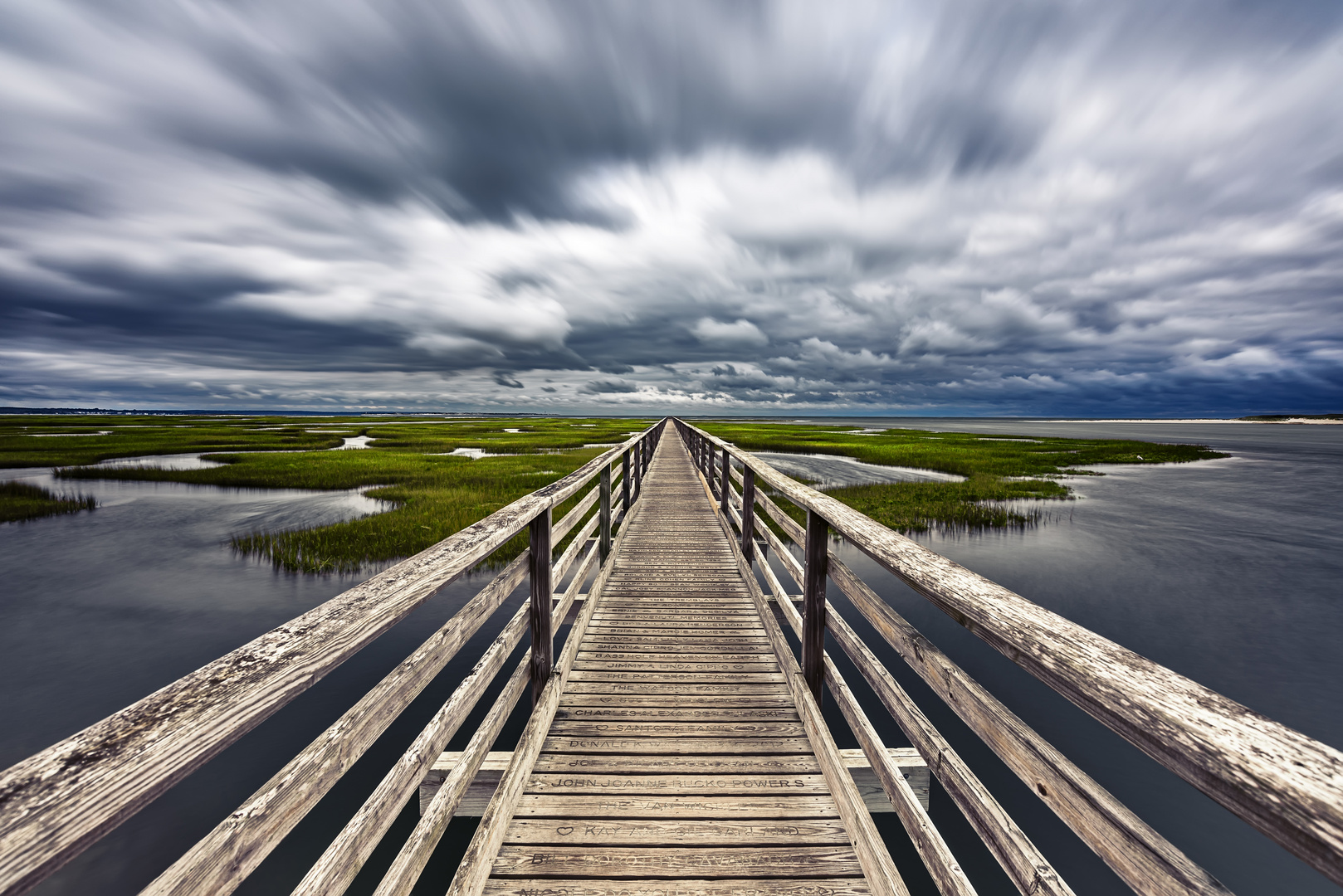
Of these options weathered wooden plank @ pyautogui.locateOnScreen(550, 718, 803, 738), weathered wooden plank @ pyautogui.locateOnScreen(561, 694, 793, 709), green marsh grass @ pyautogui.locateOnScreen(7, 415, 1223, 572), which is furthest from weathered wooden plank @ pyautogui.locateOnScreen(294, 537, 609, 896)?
green marsh grass @ pyautogui.locateOnScreen(7, 415, 1223, 572)

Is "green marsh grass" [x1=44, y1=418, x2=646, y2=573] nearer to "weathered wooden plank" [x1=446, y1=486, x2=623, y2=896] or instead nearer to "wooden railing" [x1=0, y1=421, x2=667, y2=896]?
"weathered wooden plank" [x1=446, y1=486, x2=623, y2=896]

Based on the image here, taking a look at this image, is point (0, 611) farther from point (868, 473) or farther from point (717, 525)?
point (868, 473)

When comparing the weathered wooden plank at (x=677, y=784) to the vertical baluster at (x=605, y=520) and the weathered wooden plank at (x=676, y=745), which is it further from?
the vertical baluster at (x=605, y=520)

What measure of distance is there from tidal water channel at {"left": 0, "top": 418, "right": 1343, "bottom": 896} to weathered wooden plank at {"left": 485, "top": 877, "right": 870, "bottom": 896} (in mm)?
2530

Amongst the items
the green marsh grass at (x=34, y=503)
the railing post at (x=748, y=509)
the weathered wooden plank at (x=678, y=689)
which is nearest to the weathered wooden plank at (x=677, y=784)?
the weathered wooden plank at (x=678, y=689)

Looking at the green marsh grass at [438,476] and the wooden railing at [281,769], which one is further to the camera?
the green marsh grass at [438,476]

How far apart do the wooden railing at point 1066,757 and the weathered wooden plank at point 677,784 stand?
0.50 meters

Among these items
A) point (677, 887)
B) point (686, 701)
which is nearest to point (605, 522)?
point (686, 701)

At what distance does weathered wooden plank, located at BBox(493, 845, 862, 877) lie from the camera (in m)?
2.36

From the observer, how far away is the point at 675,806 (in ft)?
9.00

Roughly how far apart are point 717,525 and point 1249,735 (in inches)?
321

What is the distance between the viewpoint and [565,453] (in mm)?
29656

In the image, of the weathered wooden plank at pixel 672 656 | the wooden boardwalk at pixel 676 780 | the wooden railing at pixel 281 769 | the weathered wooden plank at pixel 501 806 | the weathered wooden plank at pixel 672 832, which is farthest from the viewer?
the weathered wooden plank at pixel 672 656

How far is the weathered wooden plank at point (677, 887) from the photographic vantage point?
2265 mm
